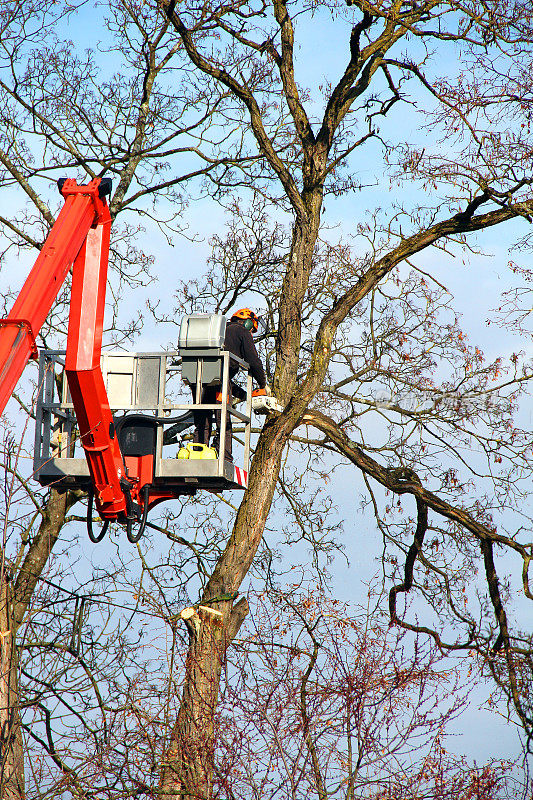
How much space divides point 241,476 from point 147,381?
1.24 meters

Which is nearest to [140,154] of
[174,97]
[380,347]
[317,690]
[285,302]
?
[174,97]

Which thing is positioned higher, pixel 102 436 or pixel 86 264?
pixel 86 264

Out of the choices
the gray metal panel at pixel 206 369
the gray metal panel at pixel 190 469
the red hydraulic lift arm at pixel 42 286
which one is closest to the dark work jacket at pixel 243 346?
the gray metal panel at pixel 206 369

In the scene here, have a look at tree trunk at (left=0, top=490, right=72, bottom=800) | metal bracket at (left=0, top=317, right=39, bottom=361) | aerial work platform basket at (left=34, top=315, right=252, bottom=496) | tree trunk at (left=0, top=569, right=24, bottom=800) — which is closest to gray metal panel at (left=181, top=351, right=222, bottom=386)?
aerial work platform basket at (left=34, top=315, right=252, bottom=496)

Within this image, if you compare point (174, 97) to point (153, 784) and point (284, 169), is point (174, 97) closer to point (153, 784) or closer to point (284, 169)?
point (284, 169)

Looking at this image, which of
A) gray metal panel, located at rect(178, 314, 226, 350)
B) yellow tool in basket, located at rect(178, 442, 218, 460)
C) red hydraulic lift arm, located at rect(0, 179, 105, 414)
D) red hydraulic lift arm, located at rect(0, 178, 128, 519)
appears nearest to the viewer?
red hydraulic lift arm, located at rect(0, 179, 105, 414)

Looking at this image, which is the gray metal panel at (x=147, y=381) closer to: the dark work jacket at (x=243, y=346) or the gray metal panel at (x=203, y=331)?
the gray metal panel at (x=203, y=331)

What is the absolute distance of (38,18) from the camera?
11.9 metres

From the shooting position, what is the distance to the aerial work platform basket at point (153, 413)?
28.2 ft

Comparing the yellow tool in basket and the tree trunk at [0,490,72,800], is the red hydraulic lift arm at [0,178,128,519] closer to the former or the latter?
the yellow tool in basket

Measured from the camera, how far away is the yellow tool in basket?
28.6 feet

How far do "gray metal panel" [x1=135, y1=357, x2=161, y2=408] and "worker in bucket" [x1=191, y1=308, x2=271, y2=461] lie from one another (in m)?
0.44

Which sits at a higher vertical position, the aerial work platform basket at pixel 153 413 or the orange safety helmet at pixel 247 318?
the orange safety helmet at pixel 247 318

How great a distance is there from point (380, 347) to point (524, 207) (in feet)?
8.04
